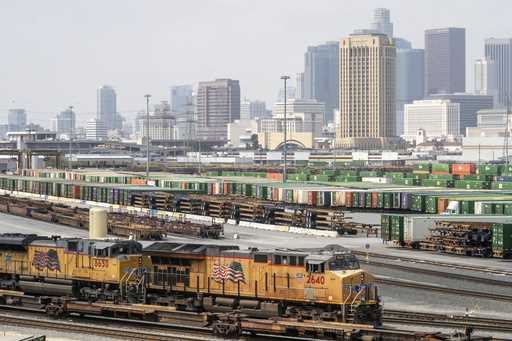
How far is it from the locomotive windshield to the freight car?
0.03m

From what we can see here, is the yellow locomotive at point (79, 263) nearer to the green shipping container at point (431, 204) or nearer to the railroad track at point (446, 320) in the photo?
the railroad track at point (446, 320)

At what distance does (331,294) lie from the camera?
3456 centimetres

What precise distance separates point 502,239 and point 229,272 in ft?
86.6

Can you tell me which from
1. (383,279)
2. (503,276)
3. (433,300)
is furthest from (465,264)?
(433,300)

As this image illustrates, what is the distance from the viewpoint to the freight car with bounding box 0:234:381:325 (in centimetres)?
3484

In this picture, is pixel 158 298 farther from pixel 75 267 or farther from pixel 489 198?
pixel 489 198

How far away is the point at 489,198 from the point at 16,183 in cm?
6233

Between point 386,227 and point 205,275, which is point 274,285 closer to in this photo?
point 205,275

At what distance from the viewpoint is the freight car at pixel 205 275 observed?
34.8 metres

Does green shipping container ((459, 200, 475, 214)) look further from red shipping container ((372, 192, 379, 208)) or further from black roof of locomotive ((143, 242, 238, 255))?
black roof of locomotive ((143, 242, 238, 255))

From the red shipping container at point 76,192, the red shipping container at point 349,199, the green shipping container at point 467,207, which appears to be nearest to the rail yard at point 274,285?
the green shipping container at point 467,207

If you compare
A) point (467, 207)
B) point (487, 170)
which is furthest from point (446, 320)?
point (487, 170)

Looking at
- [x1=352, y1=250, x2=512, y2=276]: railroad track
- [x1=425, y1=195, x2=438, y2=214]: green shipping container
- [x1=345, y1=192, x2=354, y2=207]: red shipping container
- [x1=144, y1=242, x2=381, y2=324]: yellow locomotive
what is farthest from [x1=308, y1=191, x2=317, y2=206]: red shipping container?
[x1=144, y1=242, x2=381, y2=324]: yellow locomotive

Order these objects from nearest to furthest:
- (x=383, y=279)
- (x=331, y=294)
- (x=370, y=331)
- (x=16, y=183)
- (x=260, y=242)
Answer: (x=370, y=331)
(x=331, y=294)
(x=383, y=279)
(x=260, y=242)
(x=16, y=183)
